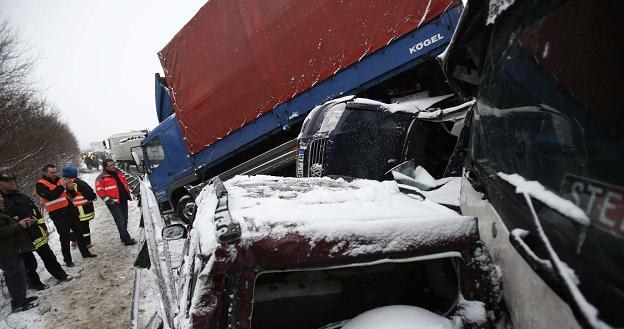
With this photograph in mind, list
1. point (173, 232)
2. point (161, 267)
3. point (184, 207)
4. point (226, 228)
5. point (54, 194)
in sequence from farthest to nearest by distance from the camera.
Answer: point (184, 207), point (54, 194), point (161, 267), point (173, 232), point (226, 228)

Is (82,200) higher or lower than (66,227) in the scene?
higher

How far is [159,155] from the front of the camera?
9.32 meters

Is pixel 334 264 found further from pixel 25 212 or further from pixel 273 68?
pixel 273 68

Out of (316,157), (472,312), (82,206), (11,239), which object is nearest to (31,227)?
(11,239)

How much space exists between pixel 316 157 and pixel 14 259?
4.01 metres

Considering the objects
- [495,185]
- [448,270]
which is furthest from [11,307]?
[495,185]

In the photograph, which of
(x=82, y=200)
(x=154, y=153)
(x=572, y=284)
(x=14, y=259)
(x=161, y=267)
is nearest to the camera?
(x=572, y=284)

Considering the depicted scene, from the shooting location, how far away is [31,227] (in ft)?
16.3

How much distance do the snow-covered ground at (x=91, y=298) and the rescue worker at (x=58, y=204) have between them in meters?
0.50

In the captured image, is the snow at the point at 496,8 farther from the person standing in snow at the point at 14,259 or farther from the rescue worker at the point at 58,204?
the rescue worker at the point at 58,204

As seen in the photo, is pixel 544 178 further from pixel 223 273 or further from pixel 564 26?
pixel 223 273

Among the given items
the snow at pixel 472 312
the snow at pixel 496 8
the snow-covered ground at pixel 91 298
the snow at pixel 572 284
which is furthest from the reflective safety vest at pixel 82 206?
the snow at pixel 572 284

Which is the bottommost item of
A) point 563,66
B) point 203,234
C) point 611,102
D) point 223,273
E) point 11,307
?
point 11,307

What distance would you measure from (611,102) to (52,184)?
7.06 meters
